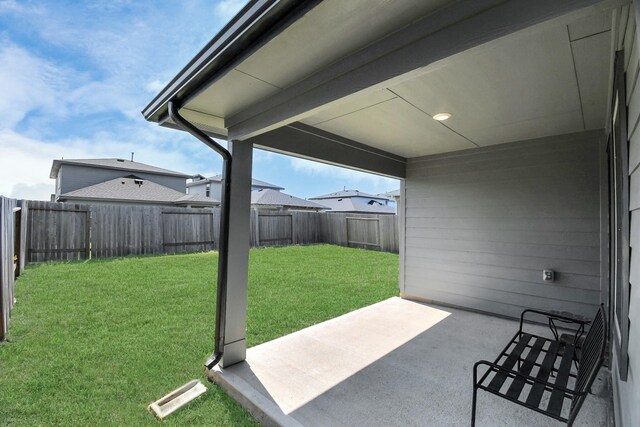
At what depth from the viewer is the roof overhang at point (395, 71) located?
4.24ft

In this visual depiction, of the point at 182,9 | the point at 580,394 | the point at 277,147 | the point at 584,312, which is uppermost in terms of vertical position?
the point at 182,9

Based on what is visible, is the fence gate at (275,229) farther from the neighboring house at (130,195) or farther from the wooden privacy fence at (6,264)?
the wooden privacy fence at (6,264)

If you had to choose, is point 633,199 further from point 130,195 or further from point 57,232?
point 130,195

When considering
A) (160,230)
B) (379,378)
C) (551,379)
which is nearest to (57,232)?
(160,230)

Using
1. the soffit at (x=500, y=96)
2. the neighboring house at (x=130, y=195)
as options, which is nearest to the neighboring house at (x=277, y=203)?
the neighboring house at (x=130, y=195)

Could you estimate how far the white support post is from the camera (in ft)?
9.14

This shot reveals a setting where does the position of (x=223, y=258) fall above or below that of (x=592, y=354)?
above

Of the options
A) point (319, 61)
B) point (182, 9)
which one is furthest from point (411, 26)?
point (182, 9)

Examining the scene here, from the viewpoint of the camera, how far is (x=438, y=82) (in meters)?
2.28

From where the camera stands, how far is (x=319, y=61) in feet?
5.88

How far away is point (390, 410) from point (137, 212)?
30.6 ft

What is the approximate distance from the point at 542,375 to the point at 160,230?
9.97m

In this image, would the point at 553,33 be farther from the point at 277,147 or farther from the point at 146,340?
the point at 146,340

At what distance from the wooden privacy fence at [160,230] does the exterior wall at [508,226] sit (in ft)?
19.6
